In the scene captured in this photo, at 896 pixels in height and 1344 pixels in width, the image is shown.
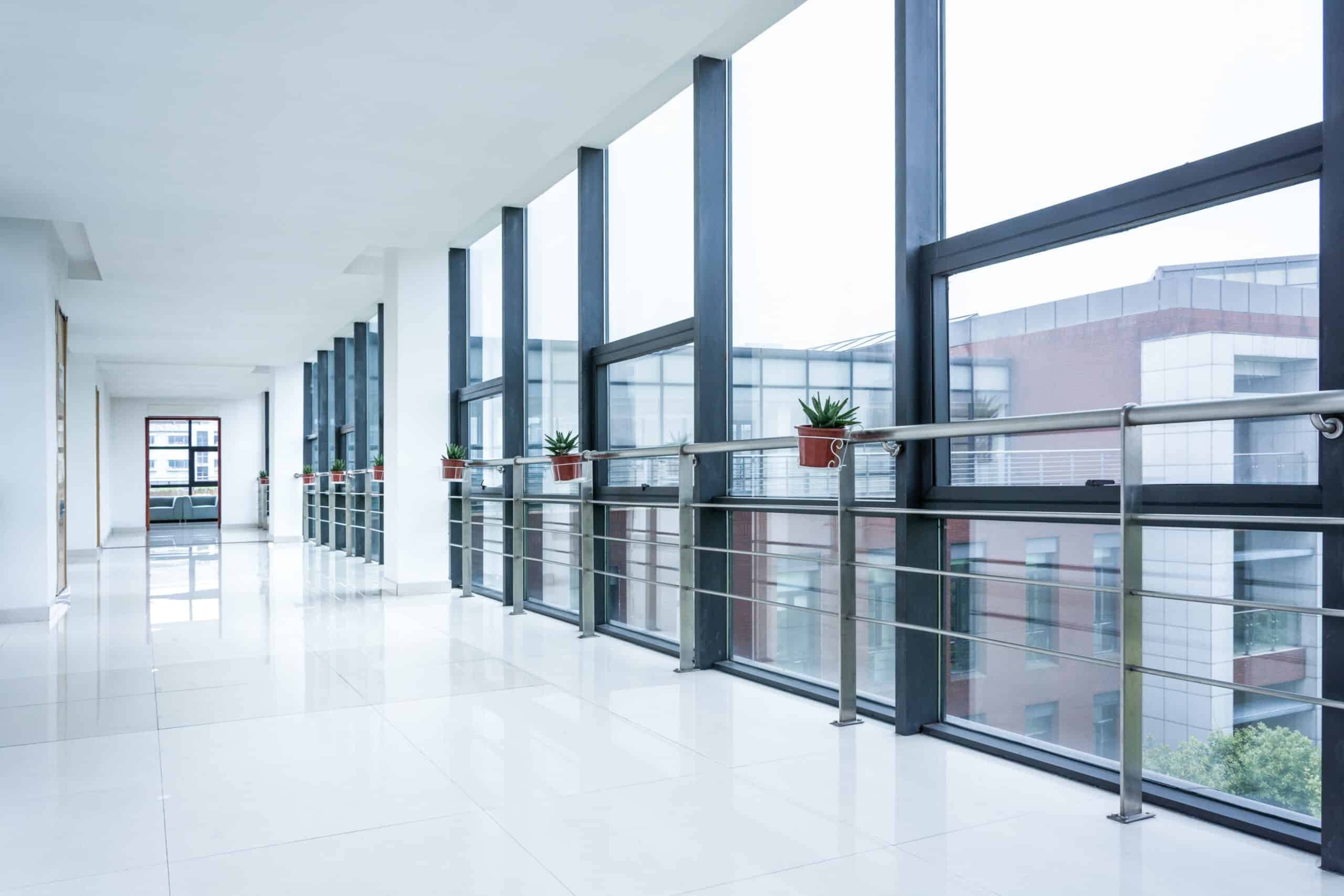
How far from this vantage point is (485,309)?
6.32 m

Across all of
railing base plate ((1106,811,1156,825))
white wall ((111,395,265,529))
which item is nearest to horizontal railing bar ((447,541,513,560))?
railing base plate ((1106,811,1156,825))

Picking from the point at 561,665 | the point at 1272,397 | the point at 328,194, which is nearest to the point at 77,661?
the point at 561,665

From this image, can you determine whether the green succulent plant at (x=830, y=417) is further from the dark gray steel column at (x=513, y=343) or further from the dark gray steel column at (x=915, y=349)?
the dark gray steel column at (x=513, y=343)

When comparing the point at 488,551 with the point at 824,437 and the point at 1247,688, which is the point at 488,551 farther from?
the point at 1247,688

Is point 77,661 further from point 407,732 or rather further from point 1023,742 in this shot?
point 1023,742

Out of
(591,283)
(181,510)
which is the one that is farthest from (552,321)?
(181,510)

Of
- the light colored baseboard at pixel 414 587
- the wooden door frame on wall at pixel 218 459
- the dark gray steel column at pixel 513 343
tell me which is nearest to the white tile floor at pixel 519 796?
the dark gray steel column at pixel 513 343

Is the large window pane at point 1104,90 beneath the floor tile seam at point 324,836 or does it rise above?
above

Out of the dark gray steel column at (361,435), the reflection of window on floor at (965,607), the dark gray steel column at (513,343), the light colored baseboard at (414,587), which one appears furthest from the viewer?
the dark gray steel column at (361,435)

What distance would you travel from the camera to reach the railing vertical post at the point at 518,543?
5094 millimetres

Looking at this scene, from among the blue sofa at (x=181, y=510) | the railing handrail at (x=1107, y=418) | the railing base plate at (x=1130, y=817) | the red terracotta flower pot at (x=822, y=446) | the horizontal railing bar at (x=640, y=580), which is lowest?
the blue sofa at (x=181, y=510)

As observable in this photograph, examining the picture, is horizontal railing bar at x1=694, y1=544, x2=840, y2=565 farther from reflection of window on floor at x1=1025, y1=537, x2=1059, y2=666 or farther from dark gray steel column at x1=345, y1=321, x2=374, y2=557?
dark gray steel column at x1=345, y1=321, x2=374, y2=557

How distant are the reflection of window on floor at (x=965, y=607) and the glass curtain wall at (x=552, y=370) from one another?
2.42 metres

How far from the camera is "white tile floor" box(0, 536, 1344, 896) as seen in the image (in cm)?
174
